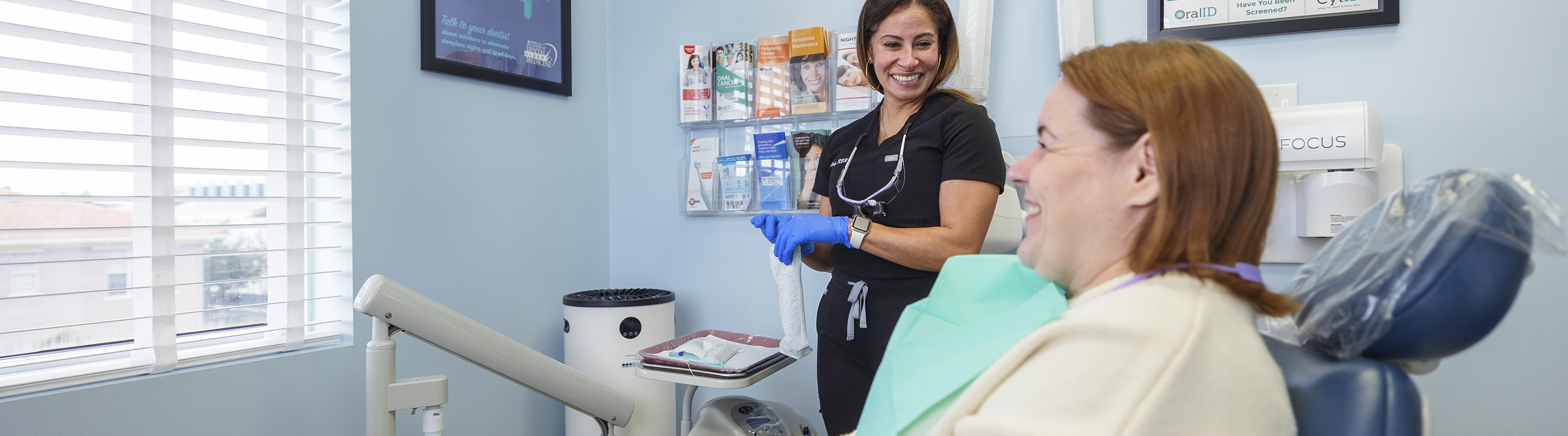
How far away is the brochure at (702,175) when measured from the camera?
230cm

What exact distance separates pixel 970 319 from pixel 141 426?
167 centimetres

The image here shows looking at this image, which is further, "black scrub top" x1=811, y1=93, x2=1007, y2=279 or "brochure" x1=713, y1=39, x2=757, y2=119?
"brochure" x1=713, y1=39, x2=757, y2=119

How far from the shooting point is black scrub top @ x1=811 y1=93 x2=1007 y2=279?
4.25 feet

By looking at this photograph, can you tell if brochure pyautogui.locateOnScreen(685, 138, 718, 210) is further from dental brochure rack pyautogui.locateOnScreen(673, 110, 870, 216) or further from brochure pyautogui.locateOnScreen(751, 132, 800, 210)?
brochure pyautogui.locateOnScreen(751, 132, 800, 210)

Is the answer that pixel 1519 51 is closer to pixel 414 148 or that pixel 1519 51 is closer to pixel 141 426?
pixel 414 148

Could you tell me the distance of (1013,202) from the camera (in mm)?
1650

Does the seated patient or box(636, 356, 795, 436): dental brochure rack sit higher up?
the seated patient

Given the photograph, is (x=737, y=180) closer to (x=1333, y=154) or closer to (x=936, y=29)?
(x=936, y=29)

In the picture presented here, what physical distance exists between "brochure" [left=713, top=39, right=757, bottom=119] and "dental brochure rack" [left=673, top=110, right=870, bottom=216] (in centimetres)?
3

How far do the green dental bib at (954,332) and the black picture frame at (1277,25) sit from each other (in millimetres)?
1005

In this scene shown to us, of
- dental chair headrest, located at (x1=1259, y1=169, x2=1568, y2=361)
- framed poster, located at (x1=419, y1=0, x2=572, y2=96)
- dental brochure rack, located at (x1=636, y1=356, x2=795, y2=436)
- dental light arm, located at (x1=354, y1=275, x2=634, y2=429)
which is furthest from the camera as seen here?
framed poster, located at (x1=419, y1=0, x2=572, y2=96)

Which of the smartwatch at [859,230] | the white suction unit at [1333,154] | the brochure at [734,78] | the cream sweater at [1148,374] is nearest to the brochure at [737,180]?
the brochure at [734,78]

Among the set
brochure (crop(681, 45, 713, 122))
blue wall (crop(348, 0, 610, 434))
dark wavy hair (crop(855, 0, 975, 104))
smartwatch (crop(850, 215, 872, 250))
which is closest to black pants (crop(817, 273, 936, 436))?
smartwatch (crop(850, 215, 872, 250))

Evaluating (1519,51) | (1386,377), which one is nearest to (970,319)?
(1386,377)
